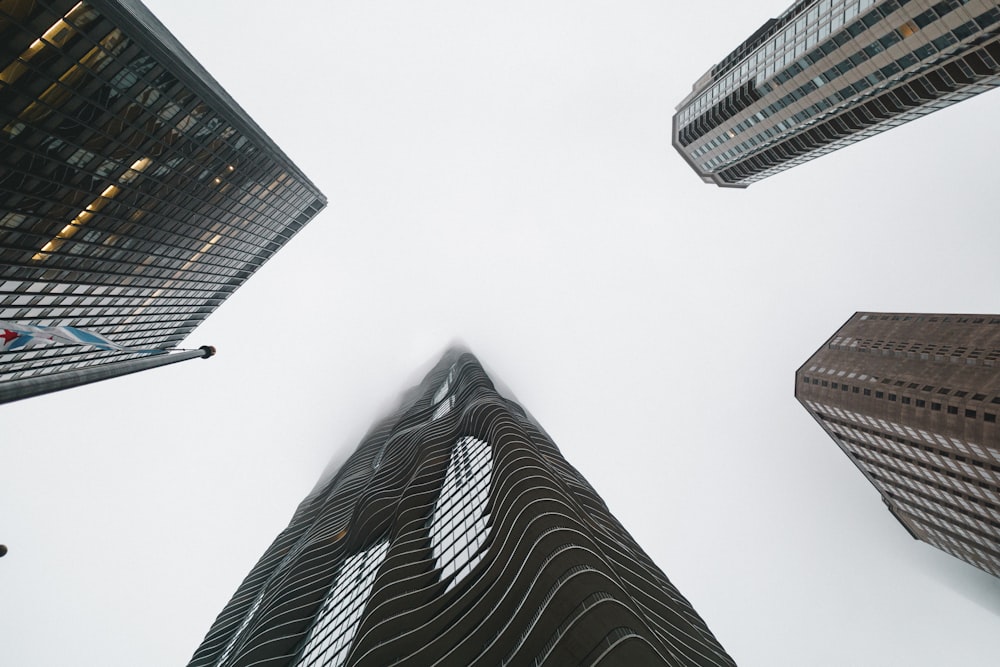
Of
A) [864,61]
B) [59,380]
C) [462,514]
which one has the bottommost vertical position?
[462,514]

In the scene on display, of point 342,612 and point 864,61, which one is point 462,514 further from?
point 864,61

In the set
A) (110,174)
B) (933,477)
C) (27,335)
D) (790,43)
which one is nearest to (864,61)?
(790,43)

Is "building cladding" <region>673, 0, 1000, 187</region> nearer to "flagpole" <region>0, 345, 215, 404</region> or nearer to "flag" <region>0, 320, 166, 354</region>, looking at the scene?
"flag" <region>0, 320, 166, 354</region>

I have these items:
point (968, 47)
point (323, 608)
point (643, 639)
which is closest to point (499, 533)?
point (643, 639)

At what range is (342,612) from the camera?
40281mm

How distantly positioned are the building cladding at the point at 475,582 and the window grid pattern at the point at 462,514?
0.16 metres

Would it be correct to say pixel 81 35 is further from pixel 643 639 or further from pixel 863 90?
pixel 863 90

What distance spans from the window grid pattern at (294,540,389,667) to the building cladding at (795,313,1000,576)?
260 ft

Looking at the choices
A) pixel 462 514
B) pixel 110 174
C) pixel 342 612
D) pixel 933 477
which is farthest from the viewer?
pixel 933 477

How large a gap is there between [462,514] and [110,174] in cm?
4201

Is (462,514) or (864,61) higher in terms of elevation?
(864,61)

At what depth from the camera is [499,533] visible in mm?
32438

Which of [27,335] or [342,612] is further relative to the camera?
[342,612]

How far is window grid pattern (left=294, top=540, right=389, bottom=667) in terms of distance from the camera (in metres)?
35.9
